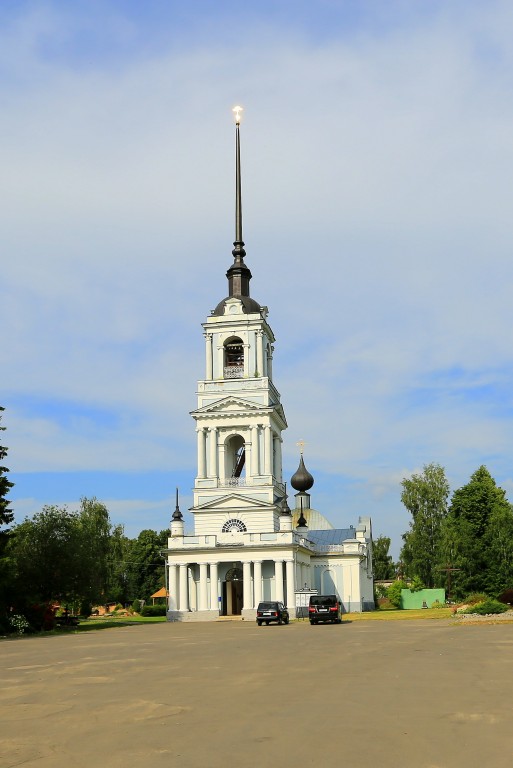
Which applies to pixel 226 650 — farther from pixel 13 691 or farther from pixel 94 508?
pixel 94 508

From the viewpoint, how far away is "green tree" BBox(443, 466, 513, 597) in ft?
237

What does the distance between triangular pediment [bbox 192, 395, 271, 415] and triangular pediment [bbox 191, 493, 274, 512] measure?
6347 mm

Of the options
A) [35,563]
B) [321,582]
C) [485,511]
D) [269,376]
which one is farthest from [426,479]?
[35,563]

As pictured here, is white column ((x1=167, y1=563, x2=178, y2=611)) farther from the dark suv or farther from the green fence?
the green fence

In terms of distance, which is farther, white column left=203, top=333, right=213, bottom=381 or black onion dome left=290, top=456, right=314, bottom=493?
black onion dome left=290, top=456, right=314, bottom=493

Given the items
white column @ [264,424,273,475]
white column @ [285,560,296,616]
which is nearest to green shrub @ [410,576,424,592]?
white column @ [285,560,296,616]

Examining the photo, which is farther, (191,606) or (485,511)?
(485,511)

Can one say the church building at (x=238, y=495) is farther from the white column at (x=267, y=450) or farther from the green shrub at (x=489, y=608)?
the green shrub at (x=489, y=608)

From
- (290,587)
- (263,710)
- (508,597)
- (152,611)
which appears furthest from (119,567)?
(263,710)

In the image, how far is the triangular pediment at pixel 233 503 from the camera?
214 feet

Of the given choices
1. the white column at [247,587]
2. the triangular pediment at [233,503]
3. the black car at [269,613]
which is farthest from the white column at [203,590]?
the black car at [269,613]

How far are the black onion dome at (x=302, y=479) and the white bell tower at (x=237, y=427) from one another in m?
19.8

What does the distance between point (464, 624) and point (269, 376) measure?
33627 millimetres

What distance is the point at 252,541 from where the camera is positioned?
63625 mm
